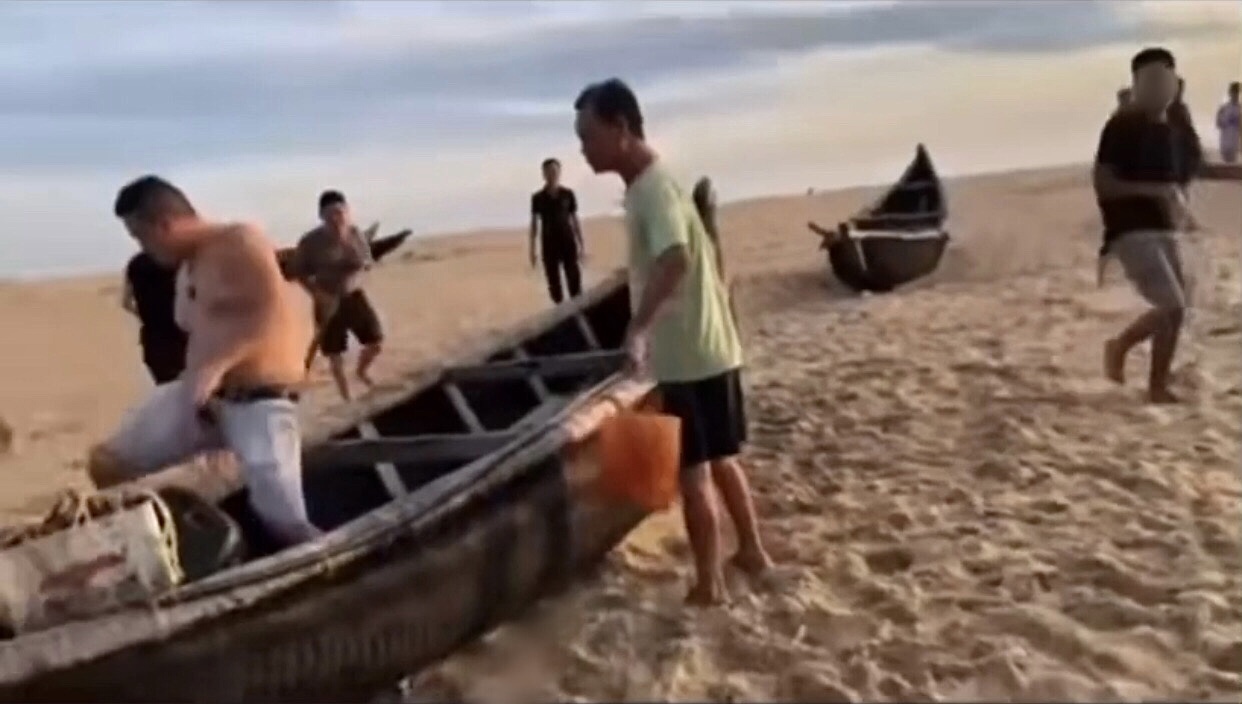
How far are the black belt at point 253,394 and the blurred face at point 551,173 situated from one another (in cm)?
745

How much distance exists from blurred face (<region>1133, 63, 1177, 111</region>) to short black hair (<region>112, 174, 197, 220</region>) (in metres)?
4.55

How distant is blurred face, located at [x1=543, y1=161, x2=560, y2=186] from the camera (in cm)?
1252

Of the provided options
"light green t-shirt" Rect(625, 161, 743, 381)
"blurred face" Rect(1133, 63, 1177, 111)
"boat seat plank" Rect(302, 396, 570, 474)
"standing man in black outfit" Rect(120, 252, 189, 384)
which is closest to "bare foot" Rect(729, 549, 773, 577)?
"light green t-shirt" Rect(625, 161, 743, 381)

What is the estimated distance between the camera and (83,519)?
178 inches

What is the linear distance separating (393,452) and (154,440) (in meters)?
1.02

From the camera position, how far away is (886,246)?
1549 cm

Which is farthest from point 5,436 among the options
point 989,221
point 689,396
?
point 989,221

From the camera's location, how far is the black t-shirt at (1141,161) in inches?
316

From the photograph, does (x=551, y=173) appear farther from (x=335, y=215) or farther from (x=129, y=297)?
(x=129, y=297)

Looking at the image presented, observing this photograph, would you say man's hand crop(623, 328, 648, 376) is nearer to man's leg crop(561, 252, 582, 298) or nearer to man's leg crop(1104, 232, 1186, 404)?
man's leg crop(1104, 232, 1186, 404)

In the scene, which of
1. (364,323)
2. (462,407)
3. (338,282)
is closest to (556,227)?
(364,323)

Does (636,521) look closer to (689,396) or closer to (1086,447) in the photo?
(689,396)

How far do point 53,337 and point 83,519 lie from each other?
18.0 metres

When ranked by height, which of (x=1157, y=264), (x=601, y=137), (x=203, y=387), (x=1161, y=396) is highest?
(x=601, y=137)
